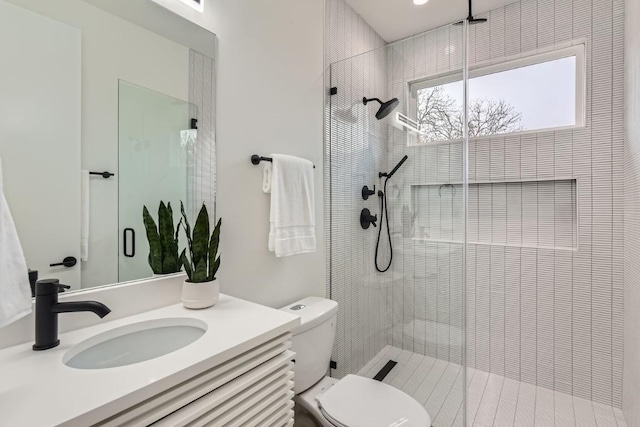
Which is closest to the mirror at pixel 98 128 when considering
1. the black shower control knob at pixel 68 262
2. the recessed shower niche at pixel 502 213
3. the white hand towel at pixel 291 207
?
the black shower control knob at pixel 68 262

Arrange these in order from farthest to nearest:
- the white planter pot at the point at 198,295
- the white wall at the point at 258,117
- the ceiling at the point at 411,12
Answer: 1. the ceiling at the point at 411,12
2. the white wall at the point at 258,117
3. the white planter pot at the point at 198,295

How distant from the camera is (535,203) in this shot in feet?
7.36

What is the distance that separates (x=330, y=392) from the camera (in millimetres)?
1457

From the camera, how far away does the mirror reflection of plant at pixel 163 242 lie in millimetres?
1130

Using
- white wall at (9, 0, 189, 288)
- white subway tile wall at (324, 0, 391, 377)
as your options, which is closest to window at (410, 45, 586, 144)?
white subway tile wall at (324, 0, 391, 377)

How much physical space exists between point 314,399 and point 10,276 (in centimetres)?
128

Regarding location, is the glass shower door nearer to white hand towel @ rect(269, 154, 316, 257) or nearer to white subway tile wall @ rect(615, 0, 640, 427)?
white hand towel @ rect(269, 154, 316, 257)

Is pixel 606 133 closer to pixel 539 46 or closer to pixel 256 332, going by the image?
pixel 539 46

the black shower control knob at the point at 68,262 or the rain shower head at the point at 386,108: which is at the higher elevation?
the rain shower head at the point at 386,108

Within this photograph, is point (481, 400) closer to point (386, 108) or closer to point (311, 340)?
point (311, 340)

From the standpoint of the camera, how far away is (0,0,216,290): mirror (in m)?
0.86

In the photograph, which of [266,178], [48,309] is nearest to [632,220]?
[266,178]

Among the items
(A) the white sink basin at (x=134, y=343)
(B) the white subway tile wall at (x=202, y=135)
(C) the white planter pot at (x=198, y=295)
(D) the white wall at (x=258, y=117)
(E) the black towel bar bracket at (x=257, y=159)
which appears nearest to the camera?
(A) the white sink basin at (x=134, y=343)

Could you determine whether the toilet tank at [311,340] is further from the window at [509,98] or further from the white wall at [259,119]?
the window at [509,98]
